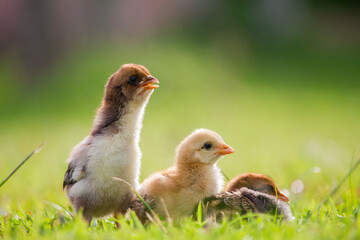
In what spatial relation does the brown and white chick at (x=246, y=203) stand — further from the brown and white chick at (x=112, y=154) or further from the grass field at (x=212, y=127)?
the brown and white chick at (x=112, y=154)

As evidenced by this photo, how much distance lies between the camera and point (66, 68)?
13.8 metres

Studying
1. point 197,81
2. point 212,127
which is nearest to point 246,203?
point 212,127

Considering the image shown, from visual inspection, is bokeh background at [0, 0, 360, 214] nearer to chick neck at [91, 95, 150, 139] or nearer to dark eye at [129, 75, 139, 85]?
chick neck at [91, 95, 150, 139]

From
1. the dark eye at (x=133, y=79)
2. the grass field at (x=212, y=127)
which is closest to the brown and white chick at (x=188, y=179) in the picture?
the grass field at (x=212, y=127)

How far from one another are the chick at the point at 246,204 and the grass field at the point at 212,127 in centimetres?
9

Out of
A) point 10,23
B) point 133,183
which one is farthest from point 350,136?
point 10,23

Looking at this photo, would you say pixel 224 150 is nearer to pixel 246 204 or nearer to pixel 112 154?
pixel 246 204

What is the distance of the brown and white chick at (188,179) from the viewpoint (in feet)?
10.8

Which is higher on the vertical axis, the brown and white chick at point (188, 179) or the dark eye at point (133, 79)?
the dark eye at point (133, 79)

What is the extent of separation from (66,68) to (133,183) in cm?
1100

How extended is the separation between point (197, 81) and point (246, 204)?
10.7 metres

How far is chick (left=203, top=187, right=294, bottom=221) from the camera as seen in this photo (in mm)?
3154

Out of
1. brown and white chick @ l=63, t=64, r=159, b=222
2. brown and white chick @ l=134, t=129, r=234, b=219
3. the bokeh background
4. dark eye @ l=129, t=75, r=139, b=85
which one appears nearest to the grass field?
the bokeh background

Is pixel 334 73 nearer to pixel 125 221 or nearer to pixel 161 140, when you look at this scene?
pixel 161 140
